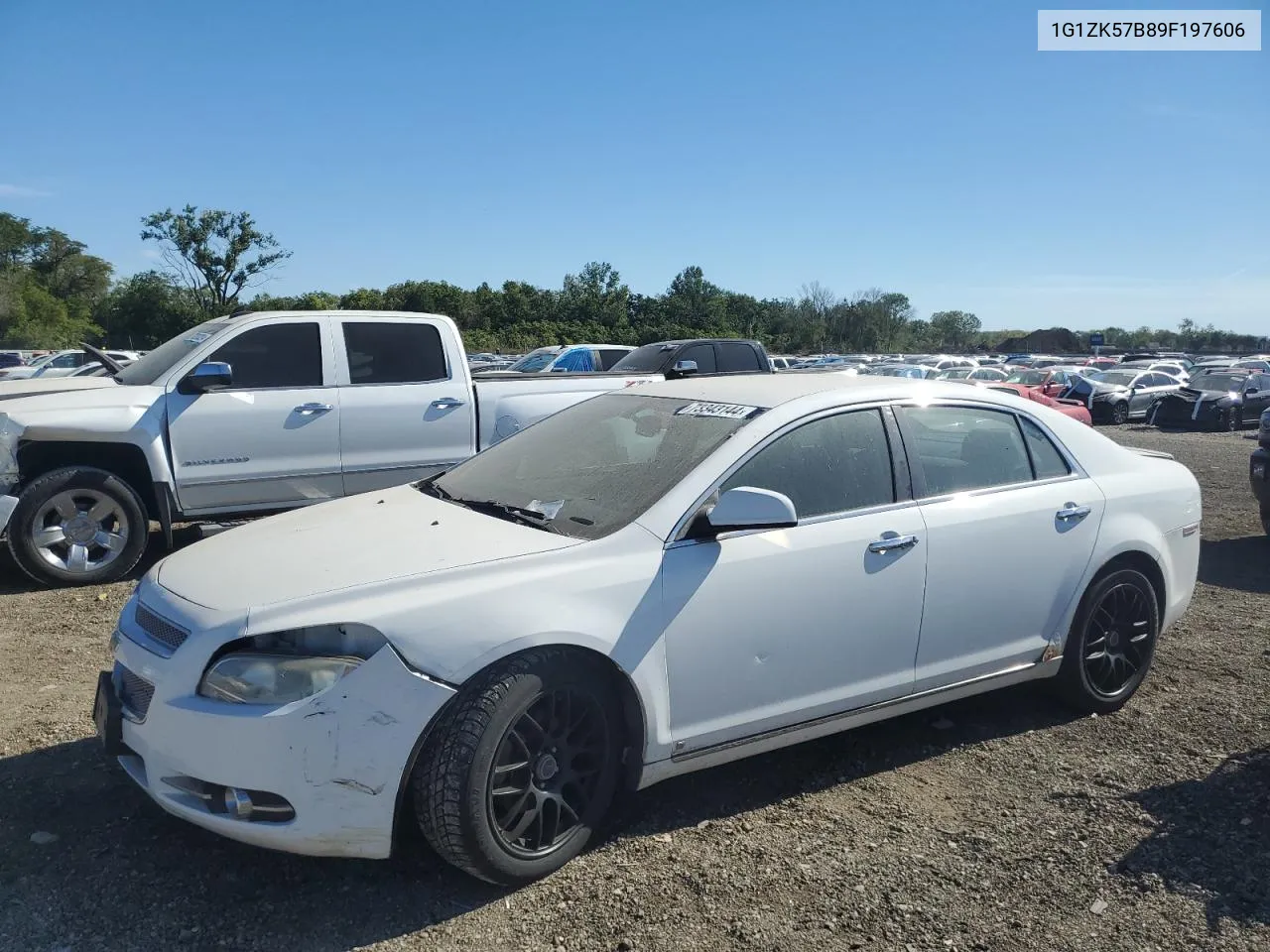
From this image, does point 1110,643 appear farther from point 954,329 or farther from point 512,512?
point 954,329

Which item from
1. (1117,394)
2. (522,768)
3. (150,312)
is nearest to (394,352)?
(522,768)

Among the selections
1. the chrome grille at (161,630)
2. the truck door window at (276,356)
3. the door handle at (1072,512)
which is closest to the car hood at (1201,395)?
the door handle at (1072,512)

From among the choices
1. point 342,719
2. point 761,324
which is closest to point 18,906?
point 342,719

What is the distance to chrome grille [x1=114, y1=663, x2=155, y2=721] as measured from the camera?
2.87 m

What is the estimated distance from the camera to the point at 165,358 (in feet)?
23.6

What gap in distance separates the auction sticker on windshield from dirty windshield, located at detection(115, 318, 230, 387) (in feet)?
15.3

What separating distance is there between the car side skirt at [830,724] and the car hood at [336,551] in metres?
0.83

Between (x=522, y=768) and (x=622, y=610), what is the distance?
1.85 ft

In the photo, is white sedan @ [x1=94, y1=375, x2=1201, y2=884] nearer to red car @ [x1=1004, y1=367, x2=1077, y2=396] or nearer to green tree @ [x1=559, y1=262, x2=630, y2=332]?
red car @ [x1=1004, y1=367, x2=1077, y2=396]

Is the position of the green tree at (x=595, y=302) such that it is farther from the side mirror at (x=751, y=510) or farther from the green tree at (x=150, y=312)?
the side mirror at (x=751, y=510)

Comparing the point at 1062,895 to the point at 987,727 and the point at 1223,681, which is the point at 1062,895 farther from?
the point at 1223,681

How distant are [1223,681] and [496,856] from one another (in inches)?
154

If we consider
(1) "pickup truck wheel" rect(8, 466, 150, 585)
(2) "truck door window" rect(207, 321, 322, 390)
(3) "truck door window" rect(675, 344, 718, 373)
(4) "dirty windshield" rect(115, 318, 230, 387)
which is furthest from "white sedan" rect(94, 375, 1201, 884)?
(3) "truck door window" rect(675, 344, 718, 373)

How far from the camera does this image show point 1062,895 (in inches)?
118
